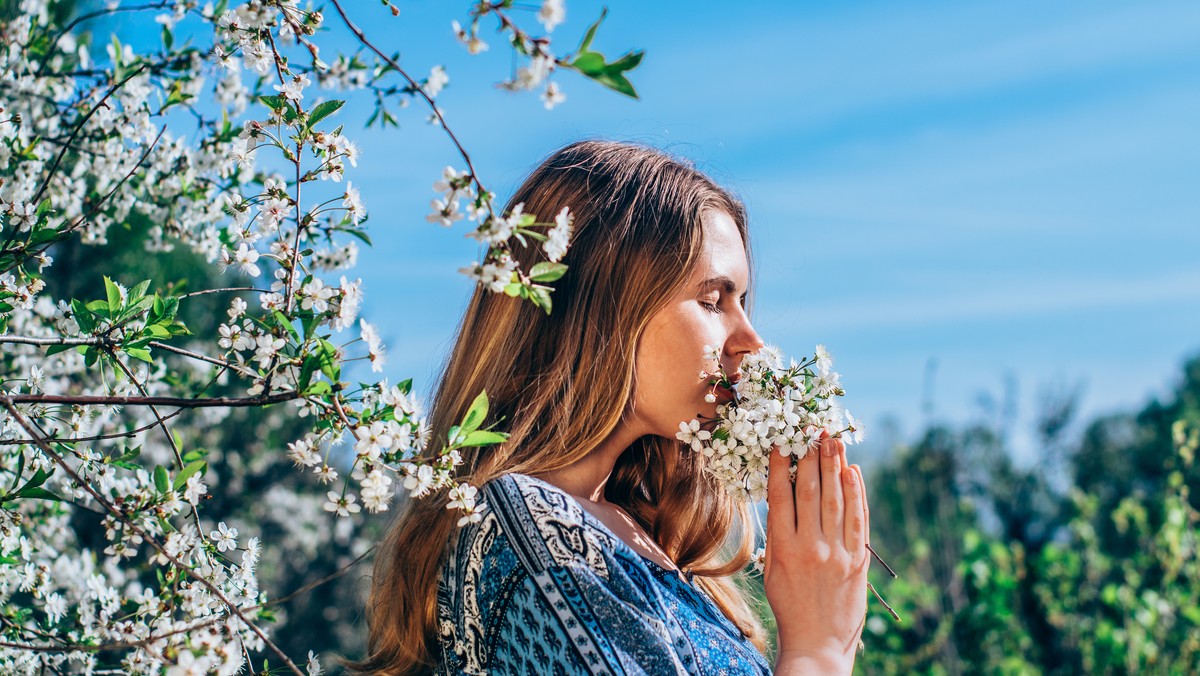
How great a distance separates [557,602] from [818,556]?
1.75 feet

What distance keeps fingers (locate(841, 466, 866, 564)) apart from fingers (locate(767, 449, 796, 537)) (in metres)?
0.10

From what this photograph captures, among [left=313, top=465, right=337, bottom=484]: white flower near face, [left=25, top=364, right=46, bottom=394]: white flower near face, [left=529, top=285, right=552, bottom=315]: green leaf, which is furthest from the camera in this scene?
[left=25, top=364, right=46, bottom=394]: white flower near face

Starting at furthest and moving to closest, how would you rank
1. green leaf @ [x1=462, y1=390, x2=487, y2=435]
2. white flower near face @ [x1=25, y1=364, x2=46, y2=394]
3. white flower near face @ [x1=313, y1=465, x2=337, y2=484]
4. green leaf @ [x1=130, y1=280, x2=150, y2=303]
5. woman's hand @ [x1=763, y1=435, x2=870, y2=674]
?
white flower near face @ [x1=25, y1=364, x2=46, y2=394] → woman's hand @ [x1=763, y1=435, x2=870, y2=674] → green leaf @ [x1=130, y1=280, x2=150, y2=303] → white flower near face @ [x1=313, y1=465, x2=337, y2=484] → green leaf @ [x1=462, y1=390, x2=487, y2=435]

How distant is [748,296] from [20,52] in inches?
77.1

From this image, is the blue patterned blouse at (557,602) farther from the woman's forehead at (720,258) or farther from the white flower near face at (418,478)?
the woman's forehead at (720,258)

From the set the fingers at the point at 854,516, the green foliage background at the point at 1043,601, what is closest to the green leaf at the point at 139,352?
the fingers at the point at 854,516

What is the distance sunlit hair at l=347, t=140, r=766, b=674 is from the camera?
1813mm

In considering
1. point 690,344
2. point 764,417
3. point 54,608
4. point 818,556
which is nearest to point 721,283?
point 690,344

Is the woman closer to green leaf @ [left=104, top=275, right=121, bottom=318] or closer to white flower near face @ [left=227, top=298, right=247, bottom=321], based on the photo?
white flower near face @ [left=227, top=298, right=247, bottom=321]

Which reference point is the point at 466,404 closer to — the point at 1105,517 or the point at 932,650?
the point at 932,650

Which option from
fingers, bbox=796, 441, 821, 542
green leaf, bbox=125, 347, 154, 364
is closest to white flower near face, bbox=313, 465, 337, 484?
green leaf, bbox=125, 347, 154, 364

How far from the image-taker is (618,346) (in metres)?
1.81

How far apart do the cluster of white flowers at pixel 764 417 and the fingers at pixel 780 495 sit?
2 cm

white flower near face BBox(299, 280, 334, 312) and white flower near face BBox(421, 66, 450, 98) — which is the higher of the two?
white flower near face BBox(421, 66, 450, 98)
